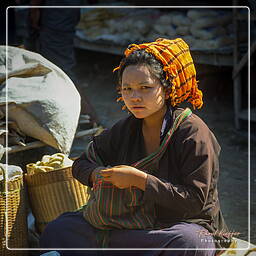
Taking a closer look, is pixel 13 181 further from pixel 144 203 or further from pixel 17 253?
pixel 144 203

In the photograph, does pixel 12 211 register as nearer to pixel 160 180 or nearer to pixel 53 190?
pixel 53 190

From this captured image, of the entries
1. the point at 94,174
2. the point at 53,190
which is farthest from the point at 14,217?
the point at 94,174

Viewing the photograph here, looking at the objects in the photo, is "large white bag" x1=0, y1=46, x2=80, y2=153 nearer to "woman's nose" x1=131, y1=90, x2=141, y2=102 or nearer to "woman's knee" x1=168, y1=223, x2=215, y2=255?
"woman's nose" x1=131, y1=90, x2=141, y2=102

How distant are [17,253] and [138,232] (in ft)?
2.93

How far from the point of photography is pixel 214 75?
5715mm

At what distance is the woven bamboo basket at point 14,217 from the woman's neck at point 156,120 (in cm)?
81

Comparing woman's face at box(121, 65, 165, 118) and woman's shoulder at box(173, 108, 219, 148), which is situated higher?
woman's face at box(121, 65, 165, 118)

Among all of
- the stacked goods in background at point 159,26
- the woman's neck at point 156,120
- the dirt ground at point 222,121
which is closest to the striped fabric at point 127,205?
the woman's neck at point 156,120

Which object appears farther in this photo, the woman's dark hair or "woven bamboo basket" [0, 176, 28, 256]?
"woven bamboo basket" [0, 176, 28, 256]

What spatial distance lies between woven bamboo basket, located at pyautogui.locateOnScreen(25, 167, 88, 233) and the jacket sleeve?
0.83 metres

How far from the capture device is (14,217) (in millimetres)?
2729

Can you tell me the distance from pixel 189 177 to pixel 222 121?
3.47 m

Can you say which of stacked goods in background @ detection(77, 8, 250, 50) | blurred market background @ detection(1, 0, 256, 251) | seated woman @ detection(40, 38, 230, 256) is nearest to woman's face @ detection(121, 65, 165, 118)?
seated woman @ detection(40, 38, 230, 256)

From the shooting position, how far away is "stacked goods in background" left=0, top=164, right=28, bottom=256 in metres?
2.67
